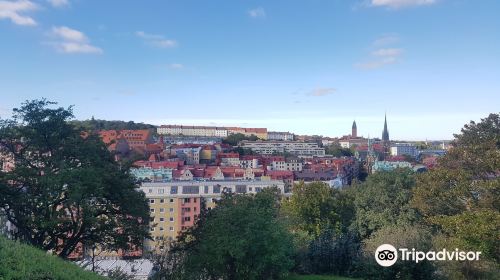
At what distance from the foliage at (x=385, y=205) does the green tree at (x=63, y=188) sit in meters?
12.0

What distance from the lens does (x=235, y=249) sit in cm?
1145

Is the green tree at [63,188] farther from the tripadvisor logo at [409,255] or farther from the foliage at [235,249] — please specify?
the tripadvisor logo at [409,255]

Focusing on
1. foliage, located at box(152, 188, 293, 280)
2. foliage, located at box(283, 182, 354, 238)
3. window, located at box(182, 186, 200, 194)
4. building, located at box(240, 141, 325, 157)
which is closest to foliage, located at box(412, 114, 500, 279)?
foliage, located at box(152, 188, 293, 280)

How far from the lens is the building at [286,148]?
100688 mm

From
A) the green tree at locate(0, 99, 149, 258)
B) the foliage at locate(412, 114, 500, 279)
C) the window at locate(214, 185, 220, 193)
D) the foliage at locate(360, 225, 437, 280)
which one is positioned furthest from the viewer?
the window at locate(214, 185, 220, 193)

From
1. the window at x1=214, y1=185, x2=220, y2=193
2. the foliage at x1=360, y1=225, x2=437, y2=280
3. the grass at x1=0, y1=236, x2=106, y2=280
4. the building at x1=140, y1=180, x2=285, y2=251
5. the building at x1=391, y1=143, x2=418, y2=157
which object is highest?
the building at x1=391, y1=143, x2=418, y2=157

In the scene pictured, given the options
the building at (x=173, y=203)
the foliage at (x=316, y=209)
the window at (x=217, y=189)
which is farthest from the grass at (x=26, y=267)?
the window at (x=217, y=189)

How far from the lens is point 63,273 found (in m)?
6.32

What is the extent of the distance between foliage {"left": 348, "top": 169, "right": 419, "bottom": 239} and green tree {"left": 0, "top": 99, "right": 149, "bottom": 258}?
1198 cm

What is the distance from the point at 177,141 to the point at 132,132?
904 inches

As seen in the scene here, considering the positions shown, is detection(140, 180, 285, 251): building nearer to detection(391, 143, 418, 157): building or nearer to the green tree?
the green tree

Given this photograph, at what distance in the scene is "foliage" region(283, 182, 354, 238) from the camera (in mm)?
24062

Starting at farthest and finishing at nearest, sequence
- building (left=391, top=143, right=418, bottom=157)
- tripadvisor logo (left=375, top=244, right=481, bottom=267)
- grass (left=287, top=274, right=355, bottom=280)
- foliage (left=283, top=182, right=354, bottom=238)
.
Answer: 1. building (left=391, top=143, right=418, bottom=157)
2. foliage (left=283, top=182, right=354, bottom=238)
3. grass (left=287, top=274, right=355, bottom=280)
4. tripadvisor logo (left=375, top=244, right=481, bottom=267)

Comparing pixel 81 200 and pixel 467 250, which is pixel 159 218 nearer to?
pixel 81 200
